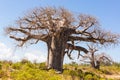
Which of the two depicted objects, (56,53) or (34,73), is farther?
(56,53)

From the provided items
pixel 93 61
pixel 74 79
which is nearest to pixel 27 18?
pixel 74 79

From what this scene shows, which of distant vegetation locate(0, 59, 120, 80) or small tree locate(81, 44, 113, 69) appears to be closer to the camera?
distant vegetation locate(0, 59, 120, 80)

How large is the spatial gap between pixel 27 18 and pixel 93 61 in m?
14.3

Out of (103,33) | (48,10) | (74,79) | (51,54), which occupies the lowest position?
(74,79)

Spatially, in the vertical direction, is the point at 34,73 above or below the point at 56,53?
below

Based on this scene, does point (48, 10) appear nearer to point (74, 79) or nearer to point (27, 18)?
point (27, 18)

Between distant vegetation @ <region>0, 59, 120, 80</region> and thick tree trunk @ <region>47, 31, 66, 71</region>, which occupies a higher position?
thick tree trunk @ <region>47, 31, 66, 71</region>

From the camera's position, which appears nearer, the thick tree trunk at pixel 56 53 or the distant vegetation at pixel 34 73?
the distant vegetation at pixel 34 73

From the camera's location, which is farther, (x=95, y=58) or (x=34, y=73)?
(x=95, y=58)

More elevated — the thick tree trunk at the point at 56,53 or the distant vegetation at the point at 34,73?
the thick tree trunk at the point at 56,53

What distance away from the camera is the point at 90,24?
22297mm

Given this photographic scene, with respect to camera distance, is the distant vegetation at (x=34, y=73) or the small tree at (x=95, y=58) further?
the small tree at (x=95, y=58)

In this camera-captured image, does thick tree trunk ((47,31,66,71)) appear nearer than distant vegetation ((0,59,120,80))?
No

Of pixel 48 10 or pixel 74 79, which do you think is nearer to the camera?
pixel 74 79
